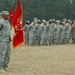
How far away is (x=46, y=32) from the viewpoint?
2794cm

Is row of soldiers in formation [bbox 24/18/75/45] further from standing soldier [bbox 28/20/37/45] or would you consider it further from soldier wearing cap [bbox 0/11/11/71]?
soldier wearing cap [bbox 0/11/11/71]

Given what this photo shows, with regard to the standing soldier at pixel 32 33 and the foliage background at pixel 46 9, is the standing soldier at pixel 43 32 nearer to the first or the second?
the standing soldier at pixel 32 33

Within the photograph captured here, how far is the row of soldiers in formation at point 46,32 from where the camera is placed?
2744 centimetres

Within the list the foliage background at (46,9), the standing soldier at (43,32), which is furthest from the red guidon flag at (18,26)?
the foliage background at (46,9)

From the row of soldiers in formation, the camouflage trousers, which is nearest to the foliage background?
the row of soldiers in formation

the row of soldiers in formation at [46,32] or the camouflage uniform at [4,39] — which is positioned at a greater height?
the camouflage uniform at [4,39]

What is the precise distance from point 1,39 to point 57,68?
208cm

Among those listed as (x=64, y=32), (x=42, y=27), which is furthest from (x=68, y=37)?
(x=42, y=27)

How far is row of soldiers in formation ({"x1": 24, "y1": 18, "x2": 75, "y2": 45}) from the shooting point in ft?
90.0

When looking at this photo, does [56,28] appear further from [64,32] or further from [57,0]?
[57,0]

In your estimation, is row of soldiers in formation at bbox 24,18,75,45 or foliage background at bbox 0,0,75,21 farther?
foliage background at bbox 0,0,75,21

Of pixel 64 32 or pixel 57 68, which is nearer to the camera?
pixel 57 68

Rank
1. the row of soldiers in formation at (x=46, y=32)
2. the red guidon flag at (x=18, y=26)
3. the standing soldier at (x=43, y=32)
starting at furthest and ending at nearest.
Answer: the row of soldiers in formation at (x=46, y=32) < the standing soldier at (x=43, y=32) < the red guidon flag at (x=18, y=26)

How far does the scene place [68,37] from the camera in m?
30.4
